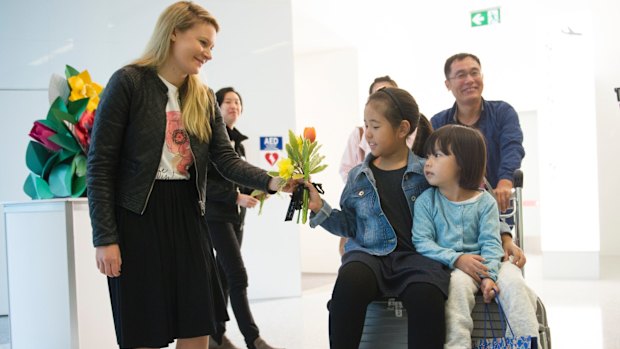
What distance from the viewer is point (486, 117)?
2.82 metres

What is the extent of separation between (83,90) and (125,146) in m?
1.58

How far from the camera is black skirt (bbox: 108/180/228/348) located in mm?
1842

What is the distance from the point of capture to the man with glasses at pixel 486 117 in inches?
106

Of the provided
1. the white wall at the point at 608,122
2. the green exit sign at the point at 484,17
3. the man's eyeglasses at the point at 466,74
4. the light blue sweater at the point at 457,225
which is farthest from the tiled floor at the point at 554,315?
the green exit sign at the point at 484,17

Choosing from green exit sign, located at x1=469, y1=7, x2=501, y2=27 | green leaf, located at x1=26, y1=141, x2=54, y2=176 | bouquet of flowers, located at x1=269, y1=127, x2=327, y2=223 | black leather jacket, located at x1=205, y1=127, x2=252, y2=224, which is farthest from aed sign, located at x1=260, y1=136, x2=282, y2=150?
green exit sign, located at x1=469, y1=7, x2=501, y2=27

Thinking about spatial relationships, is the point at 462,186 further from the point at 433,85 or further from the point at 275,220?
the point at 433,85

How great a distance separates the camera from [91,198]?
1811mm

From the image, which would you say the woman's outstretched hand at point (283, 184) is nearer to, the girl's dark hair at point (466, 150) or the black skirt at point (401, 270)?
the black skirt at point (401, 270)

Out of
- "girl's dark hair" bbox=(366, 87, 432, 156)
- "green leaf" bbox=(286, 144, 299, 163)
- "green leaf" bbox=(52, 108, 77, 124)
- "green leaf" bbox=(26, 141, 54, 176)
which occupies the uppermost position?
"green leaf" bbox=(52, 108, 77, 124)

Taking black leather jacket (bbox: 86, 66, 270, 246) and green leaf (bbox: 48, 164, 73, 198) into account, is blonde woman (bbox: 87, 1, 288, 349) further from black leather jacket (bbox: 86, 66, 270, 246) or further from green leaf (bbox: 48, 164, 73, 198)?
green leaf (bbox: 48, 164, 73, 198)

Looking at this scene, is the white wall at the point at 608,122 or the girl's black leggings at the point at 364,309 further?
the white wall at the point at 608,122

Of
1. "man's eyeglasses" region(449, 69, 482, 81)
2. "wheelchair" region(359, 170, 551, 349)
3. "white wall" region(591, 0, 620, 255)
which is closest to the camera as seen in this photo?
"wheelchair" region(359, 170, 551, 349)

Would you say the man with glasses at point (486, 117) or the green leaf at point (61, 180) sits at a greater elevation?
the man with glasses at point (486, 117)

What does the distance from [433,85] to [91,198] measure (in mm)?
7972
